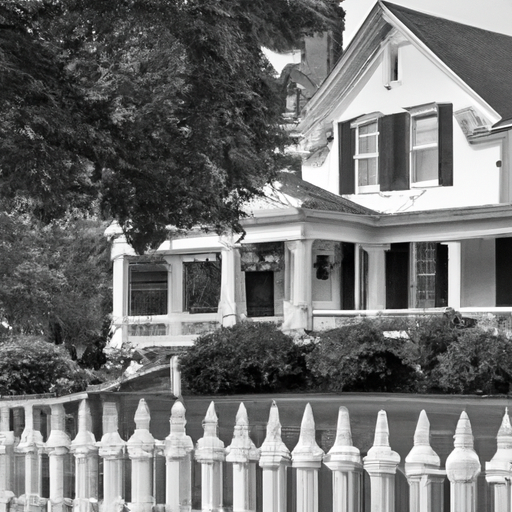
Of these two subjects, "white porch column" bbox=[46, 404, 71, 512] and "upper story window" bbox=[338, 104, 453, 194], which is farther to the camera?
"upper story window" bbox=[338, 104, 453, 194]

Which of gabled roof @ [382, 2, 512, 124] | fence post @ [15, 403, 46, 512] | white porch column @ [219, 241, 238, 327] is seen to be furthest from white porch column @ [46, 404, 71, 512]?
gabled roof @ [382, 2, 512, 124]

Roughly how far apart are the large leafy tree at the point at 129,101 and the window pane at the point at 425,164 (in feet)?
44.6

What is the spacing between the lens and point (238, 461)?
798 cm

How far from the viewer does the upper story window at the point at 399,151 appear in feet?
80.8

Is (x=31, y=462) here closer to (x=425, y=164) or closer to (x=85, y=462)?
(x=85, y=462)

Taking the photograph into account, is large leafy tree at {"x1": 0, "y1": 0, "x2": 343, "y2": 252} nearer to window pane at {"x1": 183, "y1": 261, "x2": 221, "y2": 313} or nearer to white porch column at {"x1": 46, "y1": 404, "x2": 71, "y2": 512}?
white porch column at {"x1": 46, "y1": 404, "x2": 71, "y2": 512}

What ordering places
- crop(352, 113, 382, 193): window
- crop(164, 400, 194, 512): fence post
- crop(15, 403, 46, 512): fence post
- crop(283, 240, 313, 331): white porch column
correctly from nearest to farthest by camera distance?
crop(164, 400, 194, 512): fence post, crop(15, 403, 46, 512): fence post, crop(283, 240, 313, 331): white porch column, crop(352, 113, 382, 193): window

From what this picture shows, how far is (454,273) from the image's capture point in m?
24.6

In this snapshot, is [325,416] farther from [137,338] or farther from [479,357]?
[137,338]

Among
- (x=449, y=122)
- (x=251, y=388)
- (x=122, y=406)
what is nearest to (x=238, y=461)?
(x=122, y=406)

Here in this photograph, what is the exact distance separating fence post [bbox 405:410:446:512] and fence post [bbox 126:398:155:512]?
8.14ft

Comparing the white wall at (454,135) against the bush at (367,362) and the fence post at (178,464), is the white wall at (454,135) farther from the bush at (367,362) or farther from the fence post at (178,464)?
the fence post at (178,464)

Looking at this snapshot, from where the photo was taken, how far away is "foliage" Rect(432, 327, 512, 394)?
1009cm

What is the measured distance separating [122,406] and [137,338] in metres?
15.6
